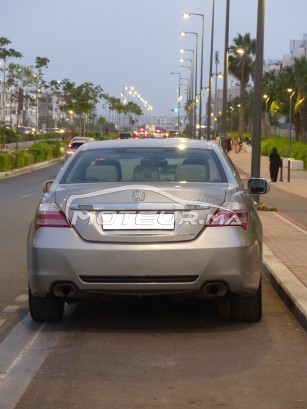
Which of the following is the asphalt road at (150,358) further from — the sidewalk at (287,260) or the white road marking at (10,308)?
the sidewalk at (287,260)

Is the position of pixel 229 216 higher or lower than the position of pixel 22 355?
higher

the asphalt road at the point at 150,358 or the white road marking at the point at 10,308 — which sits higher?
the asphalt road at the point at 150,358

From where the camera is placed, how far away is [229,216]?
8117mm

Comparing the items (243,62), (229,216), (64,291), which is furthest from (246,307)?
(243,62)

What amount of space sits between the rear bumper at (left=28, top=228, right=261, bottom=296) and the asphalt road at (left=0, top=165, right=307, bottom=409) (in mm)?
473

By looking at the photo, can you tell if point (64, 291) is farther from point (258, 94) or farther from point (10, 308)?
point (258, 94)

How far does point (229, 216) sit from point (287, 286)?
2.26 m

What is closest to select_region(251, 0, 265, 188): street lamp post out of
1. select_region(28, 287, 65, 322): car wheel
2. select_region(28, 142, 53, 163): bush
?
select_region(28, 287, 65, 322): car wheel

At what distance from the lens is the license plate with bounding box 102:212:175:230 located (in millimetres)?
8008

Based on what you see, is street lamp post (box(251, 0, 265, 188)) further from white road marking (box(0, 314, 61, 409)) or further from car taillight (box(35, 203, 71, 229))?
car taillight (box(35, 203, 71, 229))

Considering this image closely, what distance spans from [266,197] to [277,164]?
30.8 feet

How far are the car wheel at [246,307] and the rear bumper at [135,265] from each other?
1.46 ft

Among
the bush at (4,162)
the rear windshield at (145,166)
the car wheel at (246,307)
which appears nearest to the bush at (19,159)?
the bush at (4,162)

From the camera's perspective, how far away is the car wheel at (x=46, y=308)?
28.4 ft
